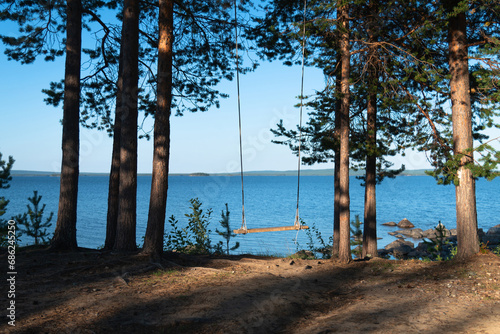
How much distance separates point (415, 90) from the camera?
34.3 ft

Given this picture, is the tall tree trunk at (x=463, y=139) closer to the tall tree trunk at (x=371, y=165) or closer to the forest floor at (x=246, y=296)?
the forest floor at (x=246, y=296)

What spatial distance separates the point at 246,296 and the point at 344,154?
13.2ft

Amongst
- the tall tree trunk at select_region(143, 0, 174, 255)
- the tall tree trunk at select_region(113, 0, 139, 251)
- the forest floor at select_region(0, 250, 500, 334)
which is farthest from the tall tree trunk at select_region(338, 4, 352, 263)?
the tall tree trunk at select_region(113, 0, 139, 251)

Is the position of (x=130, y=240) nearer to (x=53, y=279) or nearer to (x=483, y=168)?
(x=53, y=279)

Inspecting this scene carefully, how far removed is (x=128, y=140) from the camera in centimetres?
798

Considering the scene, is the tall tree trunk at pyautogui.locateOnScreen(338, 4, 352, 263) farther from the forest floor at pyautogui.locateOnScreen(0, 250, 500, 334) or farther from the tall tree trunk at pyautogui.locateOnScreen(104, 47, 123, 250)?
the tall tree trunk at pyautogui.locateOnScreen(104, 47, 123, 250)

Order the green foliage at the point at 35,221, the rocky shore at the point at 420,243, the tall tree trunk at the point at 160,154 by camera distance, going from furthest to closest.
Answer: the rocky shore at the point at 420,243, the green foliage at the point at 35,221, the tall tree trunk at the point at 160,154

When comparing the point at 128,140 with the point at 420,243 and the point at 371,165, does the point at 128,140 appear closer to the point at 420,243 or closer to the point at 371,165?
the point at 371,165

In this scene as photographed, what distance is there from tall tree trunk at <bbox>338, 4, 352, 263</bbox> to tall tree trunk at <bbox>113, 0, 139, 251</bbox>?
437 cm

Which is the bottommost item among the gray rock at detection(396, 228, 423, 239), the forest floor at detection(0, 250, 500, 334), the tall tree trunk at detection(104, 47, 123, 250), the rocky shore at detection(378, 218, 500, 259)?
the gray rock at detection(396, 228, 423, 239)

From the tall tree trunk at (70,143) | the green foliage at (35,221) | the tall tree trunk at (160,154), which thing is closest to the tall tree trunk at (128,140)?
the tall tree trunk at (160,154)

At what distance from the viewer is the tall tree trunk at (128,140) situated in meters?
7.96

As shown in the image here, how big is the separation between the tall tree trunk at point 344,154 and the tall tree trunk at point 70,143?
19.5 ft

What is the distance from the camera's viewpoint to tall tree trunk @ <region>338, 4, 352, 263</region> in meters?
8.05
